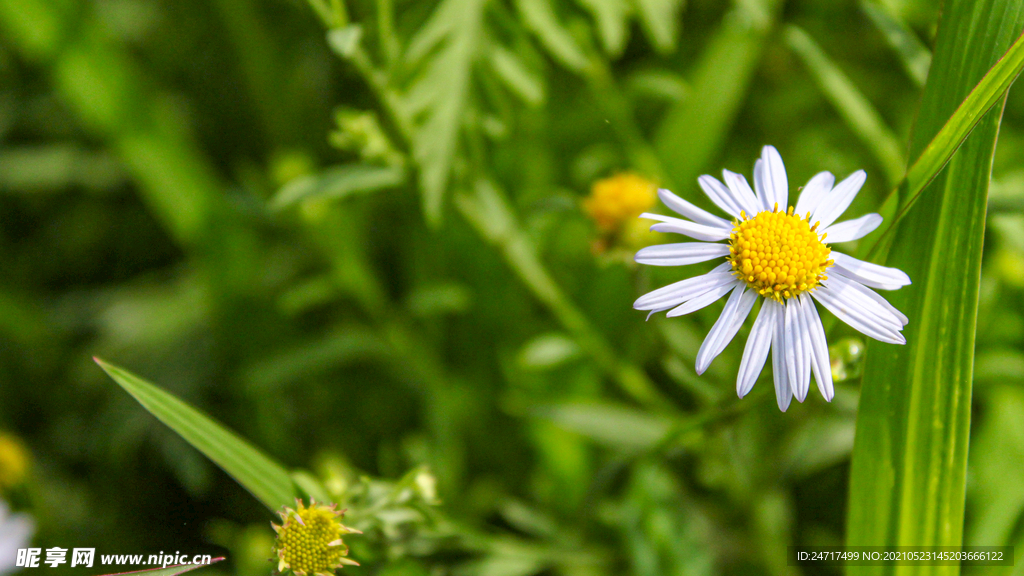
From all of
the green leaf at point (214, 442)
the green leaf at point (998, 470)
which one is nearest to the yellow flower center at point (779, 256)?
the green leaf at point (214, 442)

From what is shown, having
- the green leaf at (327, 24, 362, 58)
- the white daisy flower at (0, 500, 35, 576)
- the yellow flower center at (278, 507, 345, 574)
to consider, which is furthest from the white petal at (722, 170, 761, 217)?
the white daisy flower at (0, 500, 35, 576)

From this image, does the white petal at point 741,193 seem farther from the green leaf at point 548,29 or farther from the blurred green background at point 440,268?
the green leaf at point 548,29

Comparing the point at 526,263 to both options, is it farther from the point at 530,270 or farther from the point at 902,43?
the point at 902,43

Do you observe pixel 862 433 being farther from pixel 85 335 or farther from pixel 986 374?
pixel 85 335

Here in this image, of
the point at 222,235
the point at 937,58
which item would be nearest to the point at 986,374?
the point at 937,58

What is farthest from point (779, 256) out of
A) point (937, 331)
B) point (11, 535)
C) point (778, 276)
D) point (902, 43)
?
point (11, 535)

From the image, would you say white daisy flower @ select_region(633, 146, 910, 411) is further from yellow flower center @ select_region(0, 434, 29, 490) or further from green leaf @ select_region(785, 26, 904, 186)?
yellow flower center @ select_region(0, 434, 29, 490)
